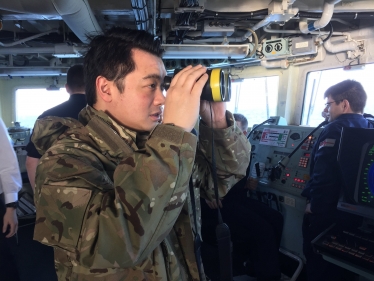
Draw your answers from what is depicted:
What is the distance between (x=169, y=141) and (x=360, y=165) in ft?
4.16

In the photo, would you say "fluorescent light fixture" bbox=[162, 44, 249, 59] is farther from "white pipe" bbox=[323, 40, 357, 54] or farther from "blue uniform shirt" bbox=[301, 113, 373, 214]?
"blue uniform shirt" bbox=[301, 113, 373, 214]

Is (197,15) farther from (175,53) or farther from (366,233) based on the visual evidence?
(366,233)

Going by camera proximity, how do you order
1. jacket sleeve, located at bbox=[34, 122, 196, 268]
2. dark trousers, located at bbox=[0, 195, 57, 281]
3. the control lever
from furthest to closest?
the control lever
dark trousers, located at bbox=[0, 195, 57, 281]
jacket sleeve, located at bbox=[34, 122, 196, 268]

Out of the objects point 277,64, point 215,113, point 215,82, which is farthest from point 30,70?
point 215,82

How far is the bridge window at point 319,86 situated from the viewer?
3.18 metres

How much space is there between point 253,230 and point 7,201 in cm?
198

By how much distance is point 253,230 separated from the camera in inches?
101

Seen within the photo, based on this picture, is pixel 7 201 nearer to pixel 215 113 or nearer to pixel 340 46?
pixel 215 113

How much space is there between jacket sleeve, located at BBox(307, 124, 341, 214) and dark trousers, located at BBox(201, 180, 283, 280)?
0.55 meters

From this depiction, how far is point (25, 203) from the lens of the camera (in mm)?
4102

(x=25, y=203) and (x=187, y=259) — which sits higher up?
(x=187, y=259)

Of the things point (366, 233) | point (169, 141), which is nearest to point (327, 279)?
point (366, 233)

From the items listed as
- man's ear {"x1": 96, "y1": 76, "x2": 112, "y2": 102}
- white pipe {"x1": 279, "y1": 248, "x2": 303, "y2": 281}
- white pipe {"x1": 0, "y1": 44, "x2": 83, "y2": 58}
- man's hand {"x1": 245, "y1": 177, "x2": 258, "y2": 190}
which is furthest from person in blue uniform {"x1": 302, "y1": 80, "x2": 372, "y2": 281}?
white pipe {"x1": 0, "y1": 44, "x2": 83, "y2": 58}

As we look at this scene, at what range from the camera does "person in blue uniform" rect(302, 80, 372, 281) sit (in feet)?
7.05
